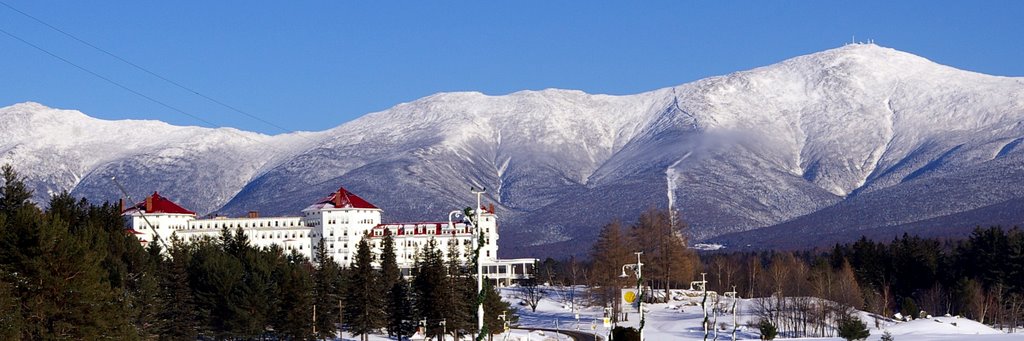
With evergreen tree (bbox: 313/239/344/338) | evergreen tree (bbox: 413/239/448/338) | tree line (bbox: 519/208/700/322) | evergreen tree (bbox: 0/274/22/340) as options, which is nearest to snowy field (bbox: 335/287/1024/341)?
tree line (bbox: 519/208/700/322)

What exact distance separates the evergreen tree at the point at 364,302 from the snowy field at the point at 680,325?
31.4 feet

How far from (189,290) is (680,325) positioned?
166ft

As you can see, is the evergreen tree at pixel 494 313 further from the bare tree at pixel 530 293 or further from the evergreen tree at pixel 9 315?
the evergreen tree at pixel 9 315

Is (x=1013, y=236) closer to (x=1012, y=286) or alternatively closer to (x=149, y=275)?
(x=1012, y=286)

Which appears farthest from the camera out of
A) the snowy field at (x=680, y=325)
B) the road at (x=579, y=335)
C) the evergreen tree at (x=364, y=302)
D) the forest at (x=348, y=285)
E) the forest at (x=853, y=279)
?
the forest at (x=853, y=279)

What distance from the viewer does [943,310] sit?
16612 cm

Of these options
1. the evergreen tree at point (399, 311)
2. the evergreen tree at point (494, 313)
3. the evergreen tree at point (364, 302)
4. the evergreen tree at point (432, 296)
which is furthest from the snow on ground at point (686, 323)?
the evergreen tree at point (364, 302)

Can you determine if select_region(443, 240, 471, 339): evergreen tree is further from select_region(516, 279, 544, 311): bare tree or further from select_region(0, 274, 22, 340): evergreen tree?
select_region(0, 274, 22, 340): evergreen tree

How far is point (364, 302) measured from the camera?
122 meters

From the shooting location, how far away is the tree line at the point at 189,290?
3027 inches

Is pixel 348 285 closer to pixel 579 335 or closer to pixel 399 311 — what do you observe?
pixel 399 311

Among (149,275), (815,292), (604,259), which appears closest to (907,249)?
(815,292)

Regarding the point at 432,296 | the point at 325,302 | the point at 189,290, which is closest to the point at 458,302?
the point at 432,296

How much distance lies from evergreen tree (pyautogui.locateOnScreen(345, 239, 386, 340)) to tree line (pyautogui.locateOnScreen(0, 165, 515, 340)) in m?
0.10
